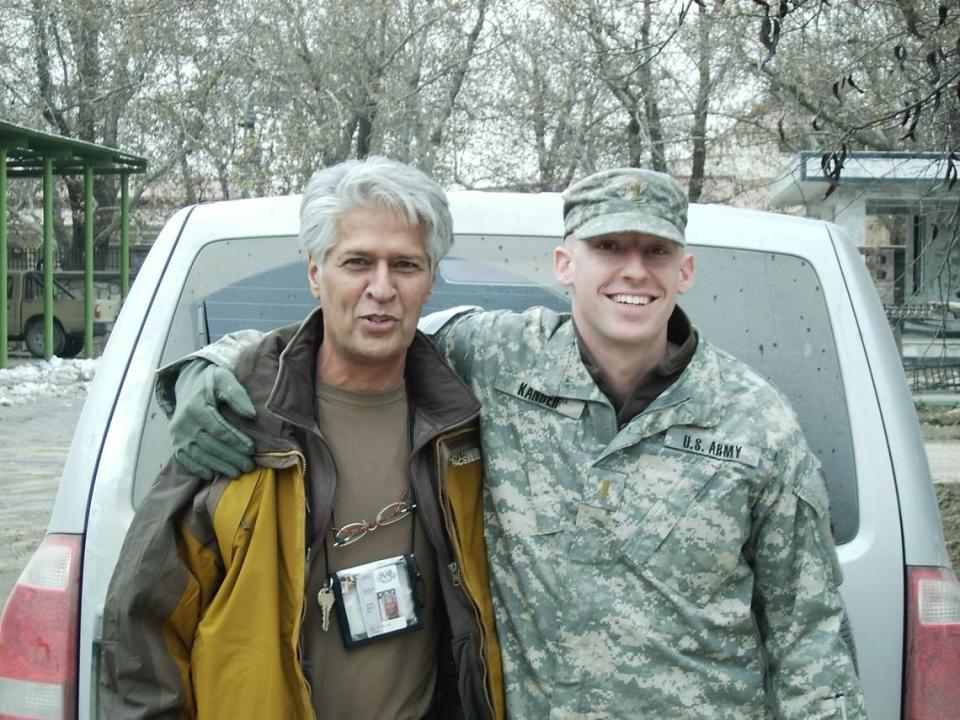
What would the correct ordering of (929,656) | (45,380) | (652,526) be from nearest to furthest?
(652,526) → (929,656) → (45,380)

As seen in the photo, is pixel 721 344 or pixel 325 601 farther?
pixel 721 344

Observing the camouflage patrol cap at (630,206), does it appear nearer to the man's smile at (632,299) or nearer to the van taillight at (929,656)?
the man's smile at (632,299)

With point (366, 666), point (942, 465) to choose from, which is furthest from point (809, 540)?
point (942, 465)

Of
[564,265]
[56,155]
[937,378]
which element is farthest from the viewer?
[56,155]

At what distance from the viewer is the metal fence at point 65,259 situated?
28.5 meters

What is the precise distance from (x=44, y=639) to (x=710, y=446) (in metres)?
1.30

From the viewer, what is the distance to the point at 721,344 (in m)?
2.54

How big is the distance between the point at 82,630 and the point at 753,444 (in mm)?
1298

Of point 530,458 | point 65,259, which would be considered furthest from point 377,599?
point 65,259

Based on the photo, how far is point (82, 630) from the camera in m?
2.10

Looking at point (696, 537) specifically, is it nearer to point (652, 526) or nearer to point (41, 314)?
point (652, 526)

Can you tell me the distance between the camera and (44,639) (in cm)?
211

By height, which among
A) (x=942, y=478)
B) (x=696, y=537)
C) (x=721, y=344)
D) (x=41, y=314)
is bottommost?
(x=942, y=478)

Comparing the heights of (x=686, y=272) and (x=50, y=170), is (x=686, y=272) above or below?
below
